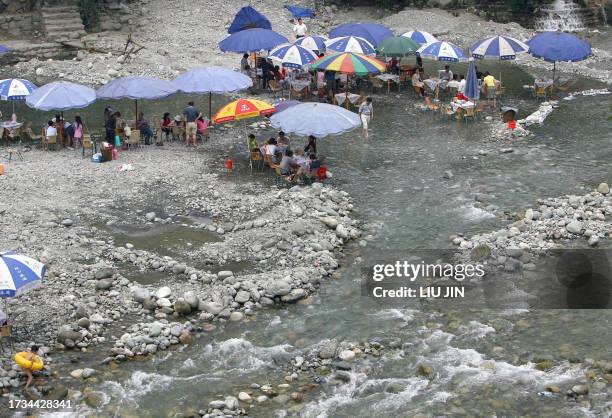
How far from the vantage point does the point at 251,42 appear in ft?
95.1

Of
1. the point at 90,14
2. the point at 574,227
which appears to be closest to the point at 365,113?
the point at 574,227

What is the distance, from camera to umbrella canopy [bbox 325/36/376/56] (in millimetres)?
28422

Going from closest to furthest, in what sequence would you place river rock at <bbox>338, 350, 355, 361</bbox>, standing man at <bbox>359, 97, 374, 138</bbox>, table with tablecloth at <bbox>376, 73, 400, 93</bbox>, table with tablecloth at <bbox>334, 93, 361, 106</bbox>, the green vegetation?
river rock at <bbox>338, 350, 355, 361</bbox>, standing man at <bbox>359, 97, 374, 138</bbox>, table with tablecloth at <bbox>334, 93, 361, 106</bbox>, table with tablecloth at <bbox>376, 73, 400, 93</bbox>, the green vegetation

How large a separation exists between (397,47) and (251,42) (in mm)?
5081

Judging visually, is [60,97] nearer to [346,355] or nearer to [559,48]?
[346,355]

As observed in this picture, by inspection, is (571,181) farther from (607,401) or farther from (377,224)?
(607,401)

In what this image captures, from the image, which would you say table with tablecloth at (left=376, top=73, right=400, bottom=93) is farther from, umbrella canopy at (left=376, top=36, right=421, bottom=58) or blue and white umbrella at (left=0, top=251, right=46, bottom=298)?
blue and white umbrella at (left=0, top=251, right=46, bottom=298)

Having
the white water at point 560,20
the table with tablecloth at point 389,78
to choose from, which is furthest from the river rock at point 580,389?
the white water at point 560,20

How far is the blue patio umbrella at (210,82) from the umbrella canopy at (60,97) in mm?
2759

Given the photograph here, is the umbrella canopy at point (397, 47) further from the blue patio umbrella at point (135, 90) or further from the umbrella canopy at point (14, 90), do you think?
the umbrella canopy at point (14, 90)

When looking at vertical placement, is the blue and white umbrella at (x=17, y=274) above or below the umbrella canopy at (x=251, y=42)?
below

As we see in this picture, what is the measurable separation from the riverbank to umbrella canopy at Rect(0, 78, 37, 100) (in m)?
1.76

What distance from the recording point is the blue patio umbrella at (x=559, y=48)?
93.1ft

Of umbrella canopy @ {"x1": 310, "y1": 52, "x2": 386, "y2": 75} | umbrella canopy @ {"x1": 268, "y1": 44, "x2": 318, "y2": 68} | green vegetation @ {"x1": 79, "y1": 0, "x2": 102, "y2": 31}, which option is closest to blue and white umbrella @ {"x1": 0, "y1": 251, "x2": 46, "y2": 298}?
umbrella canopy @ {"x1": 310, "y1": 52, "x2": 386, "y2": 75}
